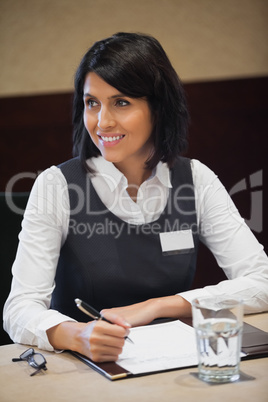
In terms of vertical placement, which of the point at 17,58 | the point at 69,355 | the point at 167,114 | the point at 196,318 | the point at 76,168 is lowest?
the point at 69,355

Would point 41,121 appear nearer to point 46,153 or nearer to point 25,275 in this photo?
point 46,153

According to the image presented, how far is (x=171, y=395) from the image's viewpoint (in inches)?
47.4

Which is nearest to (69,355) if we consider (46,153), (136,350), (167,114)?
(136,350)

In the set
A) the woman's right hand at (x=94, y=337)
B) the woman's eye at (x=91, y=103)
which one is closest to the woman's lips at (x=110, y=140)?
the woman's eye at (x=91, y=103)

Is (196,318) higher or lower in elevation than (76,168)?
lower

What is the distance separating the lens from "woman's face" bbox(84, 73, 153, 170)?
192 centimetres

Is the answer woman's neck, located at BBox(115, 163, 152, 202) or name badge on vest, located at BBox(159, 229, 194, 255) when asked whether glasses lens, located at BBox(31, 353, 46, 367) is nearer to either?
name badge on vest, located at BBox(159, 229, 194, 255)

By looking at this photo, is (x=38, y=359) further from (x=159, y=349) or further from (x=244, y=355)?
(x=244, y=355)

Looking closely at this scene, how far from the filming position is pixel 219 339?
1235 millimetres

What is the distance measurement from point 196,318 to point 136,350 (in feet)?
0.76

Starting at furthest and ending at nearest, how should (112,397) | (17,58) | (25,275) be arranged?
(17,58) < (25,275) < (112,397)

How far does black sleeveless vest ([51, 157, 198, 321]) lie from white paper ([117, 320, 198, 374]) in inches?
14.2

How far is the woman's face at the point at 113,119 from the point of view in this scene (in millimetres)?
1917

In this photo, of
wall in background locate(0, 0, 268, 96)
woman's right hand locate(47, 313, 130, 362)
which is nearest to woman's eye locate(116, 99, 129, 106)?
woman's right hand locate(47, 313, 130, 362)
